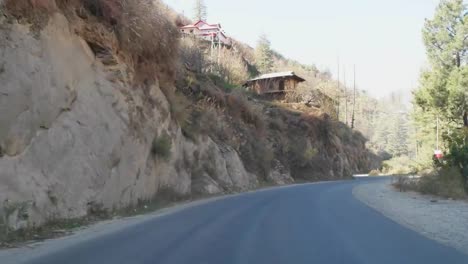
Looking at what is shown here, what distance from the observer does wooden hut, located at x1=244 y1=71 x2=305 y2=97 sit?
69.0 meters

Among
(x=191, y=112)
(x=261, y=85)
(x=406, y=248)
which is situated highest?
(x=261, y=85)

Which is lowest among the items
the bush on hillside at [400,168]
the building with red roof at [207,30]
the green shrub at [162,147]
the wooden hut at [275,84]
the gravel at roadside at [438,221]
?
the gravel at roadside at [438,221]

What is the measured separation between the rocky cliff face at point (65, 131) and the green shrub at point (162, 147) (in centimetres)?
21

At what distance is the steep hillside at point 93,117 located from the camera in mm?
11195

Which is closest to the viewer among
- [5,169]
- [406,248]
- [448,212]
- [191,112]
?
[406,248]

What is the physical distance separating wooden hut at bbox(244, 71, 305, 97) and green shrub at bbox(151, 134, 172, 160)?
157 ft

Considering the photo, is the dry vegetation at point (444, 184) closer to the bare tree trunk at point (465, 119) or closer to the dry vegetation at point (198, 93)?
the bare tree trunk at point (465, 119)

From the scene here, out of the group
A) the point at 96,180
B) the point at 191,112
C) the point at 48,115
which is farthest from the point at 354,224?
the point at 191,112

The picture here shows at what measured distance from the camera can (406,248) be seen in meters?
9.20

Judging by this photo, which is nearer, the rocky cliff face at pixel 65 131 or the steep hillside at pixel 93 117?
the rocky cliff face at pixel 65 131

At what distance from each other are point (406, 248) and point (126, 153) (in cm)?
1044

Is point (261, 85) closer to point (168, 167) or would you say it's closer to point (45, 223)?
point (168, 167)

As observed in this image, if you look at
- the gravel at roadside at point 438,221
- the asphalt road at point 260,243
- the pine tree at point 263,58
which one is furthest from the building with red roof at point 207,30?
the asphalt road at point 260,243

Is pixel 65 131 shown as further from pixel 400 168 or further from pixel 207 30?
pixel 207 30
